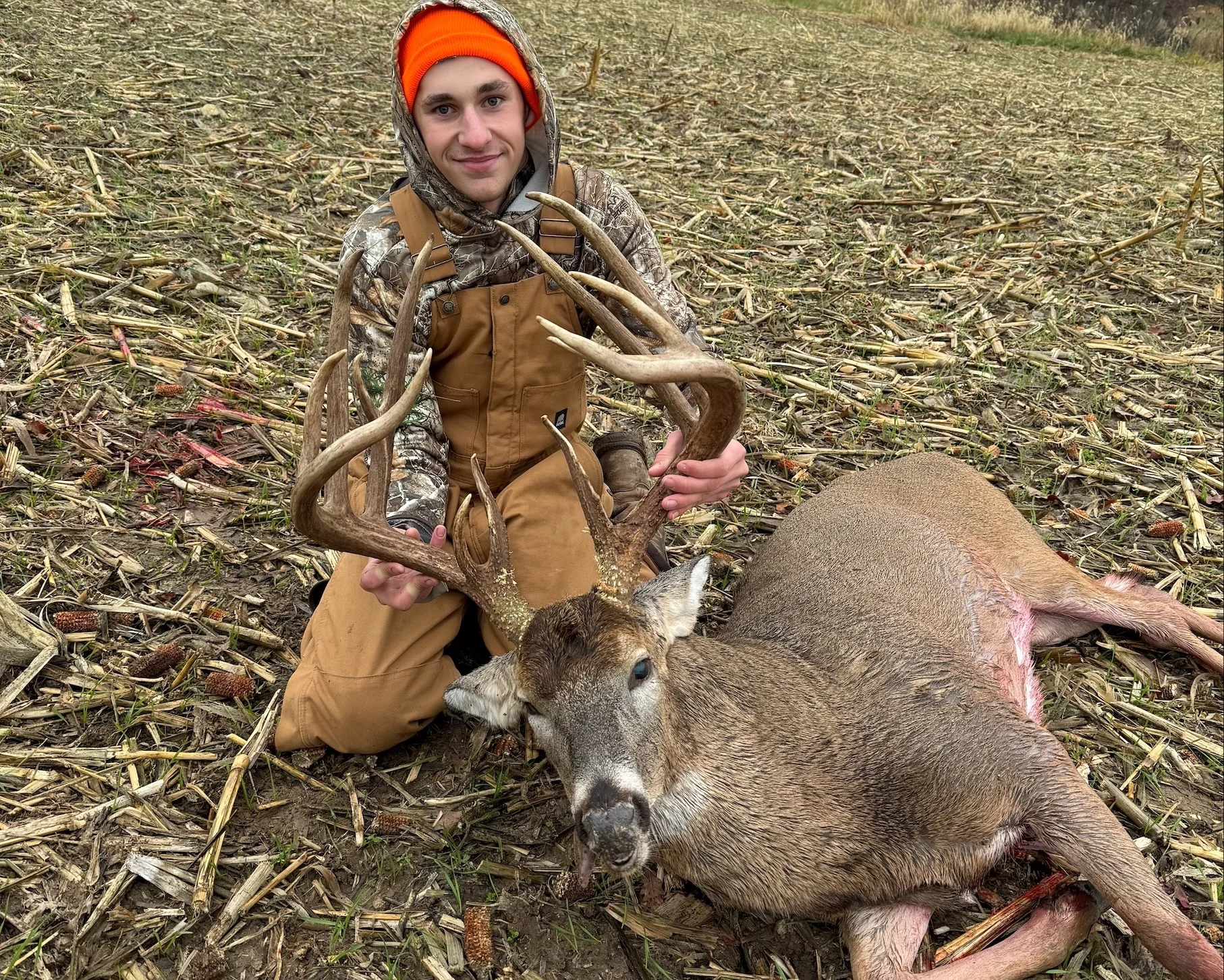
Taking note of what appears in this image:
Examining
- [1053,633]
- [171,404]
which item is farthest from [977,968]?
[171,404]

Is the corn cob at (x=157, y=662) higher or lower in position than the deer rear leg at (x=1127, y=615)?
lower

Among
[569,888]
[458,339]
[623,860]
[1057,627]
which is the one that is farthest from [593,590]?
[1057,627]

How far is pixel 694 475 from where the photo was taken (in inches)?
100

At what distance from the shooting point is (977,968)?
8.07ft

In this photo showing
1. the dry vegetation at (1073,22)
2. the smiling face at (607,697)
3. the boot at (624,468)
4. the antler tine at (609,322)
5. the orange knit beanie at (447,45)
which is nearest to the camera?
the smiling face at (607,697)

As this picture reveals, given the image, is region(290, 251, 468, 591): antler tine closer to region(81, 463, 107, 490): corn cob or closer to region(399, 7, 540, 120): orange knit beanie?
region(399, 7, 540, 120): orange knit beanie

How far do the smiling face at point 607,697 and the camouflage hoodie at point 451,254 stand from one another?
2.79ft

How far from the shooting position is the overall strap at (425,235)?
3102 millimetres

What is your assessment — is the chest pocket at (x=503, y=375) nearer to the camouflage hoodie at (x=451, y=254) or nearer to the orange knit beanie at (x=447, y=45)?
the camouflage hoodie at (x=451, y=254)

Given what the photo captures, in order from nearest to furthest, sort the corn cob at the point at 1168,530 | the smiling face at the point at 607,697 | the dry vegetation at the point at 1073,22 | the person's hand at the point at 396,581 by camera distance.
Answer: the smiling face at the point at 607,697
the person's hand at the point at 396,581
the corn cob at the point at 1168,530
the dry vegetation at the point at 1073,22

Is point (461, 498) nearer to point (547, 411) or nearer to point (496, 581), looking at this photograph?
point (547, 411)

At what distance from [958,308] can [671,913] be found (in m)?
4.35

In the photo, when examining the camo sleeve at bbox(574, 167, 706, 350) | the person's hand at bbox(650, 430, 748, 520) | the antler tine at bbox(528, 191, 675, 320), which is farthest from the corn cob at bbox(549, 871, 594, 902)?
the camo sleeve at bbox(574, 167, 706, 350)

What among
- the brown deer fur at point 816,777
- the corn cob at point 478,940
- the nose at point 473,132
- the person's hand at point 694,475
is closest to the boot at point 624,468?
the person's hand at point 694,475
